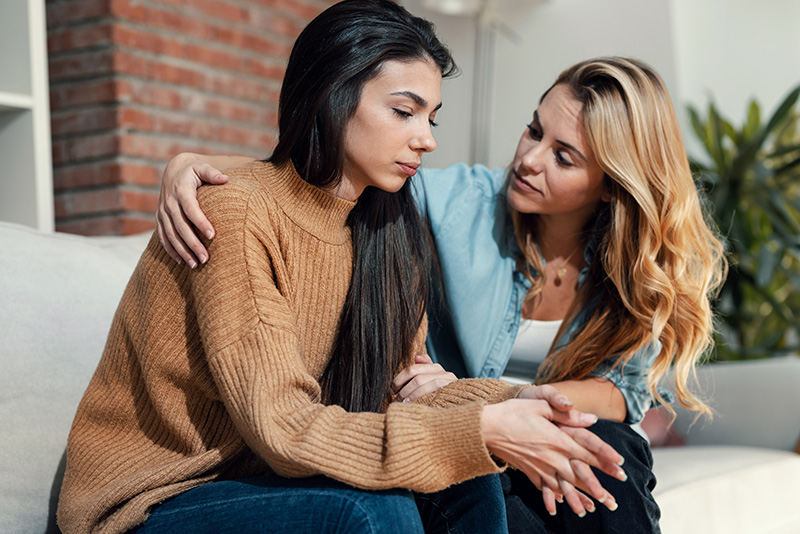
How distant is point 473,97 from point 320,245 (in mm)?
2476

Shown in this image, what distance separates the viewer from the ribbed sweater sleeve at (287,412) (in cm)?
88

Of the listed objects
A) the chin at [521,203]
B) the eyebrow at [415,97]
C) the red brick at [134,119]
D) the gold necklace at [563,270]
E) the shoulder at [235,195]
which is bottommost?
the gold necklace at [563,270]

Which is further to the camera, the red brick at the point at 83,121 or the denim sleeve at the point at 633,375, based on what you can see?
the red brick at the point at 83,121

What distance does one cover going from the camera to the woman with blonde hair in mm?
1467

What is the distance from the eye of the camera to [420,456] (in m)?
0.89

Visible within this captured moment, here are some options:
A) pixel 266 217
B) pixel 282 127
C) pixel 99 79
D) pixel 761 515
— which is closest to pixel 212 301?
pixel 266 217

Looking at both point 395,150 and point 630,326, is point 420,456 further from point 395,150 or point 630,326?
point 630,326

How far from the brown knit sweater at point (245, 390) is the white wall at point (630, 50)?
7.87ft

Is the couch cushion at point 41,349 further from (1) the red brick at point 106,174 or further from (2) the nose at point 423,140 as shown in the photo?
(1) the red brick at point 106,174

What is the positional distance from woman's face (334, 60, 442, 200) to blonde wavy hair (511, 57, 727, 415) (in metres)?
0.47

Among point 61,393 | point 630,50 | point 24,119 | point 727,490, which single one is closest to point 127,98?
point 24,119

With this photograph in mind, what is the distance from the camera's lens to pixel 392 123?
1.09 metres

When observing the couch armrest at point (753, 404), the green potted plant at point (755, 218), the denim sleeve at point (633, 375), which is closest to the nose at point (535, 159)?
the denim sleeve at point (633, 375)

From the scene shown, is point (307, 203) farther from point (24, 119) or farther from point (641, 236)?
point (24, 119)
